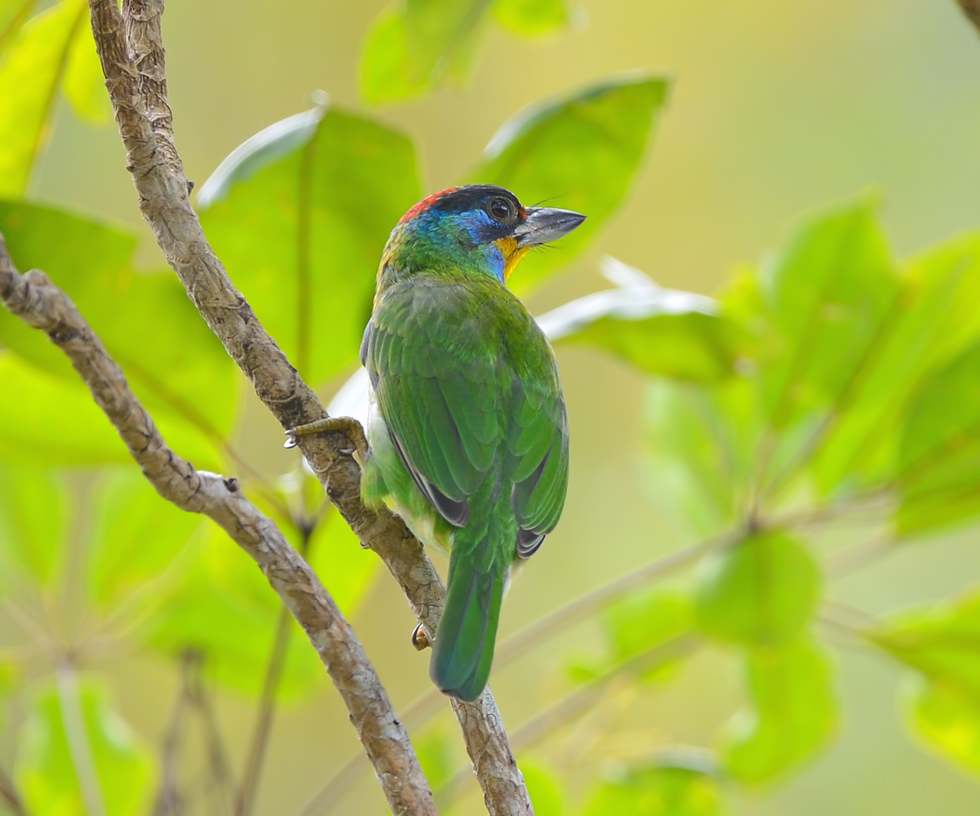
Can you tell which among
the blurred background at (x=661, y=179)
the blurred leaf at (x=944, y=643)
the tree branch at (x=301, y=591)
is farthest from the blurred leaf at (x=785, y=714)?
the blurred background at (x=661, y=179)

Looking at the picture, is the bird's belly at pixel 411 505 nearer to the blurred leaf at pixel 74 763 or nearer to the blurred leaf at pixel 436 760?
the blurred leaf at pixel 436 760

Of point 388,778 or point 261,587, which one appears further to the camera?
point 261,587

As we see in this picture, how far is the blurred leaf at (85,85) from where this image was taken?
2.18 meters

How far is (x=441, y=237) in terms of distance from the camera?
234cm

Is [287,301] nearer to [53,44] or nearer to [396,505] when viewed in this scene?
[396,505]

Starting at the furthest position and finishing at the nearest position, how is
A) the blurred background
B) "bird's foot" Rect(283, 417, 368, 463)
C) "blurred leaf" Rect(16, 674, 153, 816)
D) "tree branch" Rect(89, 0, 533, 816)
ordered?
the blurred background → "blurred leaf" Rect(16, 674, 153, 816) → "bird's foot" Rect(283, 417, 368, 463) → "tree branch" Rect(89, 0, 533, 816)

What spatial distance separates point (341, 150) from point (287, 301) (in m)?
0.29

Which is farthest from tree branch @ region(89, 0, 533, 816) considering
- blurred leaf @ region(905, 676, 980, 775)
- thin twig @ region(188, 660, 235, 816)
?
blurred leaf @ region(905, 676, 980, 775)

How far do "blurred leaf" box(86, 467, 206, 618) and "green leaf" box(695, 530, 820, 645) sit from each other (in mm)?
1146

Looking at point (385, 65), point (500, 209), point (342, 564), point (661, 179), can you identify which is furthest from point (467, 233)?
point (661, 179)

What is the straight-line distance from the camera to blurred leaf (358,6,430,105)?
2246 millimetres

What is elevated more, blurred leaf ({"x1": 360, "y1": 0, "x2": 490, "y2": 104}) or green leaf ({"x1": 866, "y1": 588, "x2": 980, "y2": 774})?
blurred leaf ({"x1": 360, "y1": 0, "x2": 490, "y2": 104})

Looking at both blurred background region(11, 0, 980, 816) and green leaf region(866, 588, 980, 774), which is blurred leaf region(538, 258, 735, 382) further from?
blurred background region(11, 0, 980, 816)

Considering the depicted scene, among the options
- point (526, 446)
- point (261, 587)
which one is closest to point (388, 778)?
point (526, 446)
